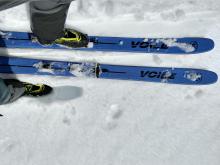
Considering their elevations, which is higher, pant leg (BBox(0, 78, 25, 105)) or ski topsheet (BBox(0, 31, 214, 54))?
ski topsheet (BBox(0, 31, 214, 54))

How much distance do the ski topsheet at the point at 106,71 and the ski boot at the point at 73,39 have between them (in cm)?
16

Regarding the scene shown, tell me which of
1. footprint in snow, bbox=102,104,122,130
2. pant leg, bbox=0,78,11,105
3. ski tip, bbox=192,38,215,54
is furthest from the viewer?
footprint in snow, bbox=102,104,122,130

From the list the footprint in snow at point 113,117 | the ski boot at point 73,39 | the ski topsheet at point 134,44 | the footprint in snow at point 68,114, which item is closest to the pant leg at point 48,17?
the ski boot at point 73,39

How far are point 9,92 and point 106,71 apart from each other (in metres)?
0.80

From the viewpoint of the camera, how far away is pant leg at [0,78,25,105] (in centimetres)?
275

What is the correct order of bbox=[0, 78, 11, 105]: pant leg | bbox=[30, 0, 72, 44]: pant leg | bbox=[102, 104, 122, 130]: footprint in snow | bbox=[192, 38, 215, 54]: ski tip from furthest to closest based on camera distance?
bbox=[102, 104, 122, 130]: footprint in snow < bbox=[192, 38, 215, 54]: ski tip < bbox=[0, 78, 11, 105]: pant leg < bbox=[30, 0, 72, 44]: pant leg

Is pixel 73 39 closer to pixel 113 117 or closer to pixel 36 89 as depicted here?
pixel 36 89

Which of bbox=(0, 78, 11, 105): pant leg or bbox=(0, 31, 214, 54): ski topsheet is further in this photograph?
bbox=(0, 31, 214, 54): ski topsheet

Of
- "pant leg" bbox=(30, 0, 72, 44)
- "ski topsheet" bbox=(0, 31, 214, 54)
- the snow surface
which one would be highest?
"pant leg" bbox=(30, 0, 72, 44)

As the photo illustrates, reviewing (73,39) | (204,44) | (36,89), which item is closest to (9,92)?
(36,89)

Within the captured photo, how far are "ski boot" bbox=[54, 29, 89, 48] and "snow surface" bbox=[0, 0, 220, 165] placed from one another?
0.21 ft

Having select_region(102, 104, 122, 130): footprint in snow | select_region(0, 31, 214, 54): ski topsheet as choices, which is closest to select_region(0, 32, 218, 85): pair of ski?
select_region(0, 31, 214, 54): ski topsheet

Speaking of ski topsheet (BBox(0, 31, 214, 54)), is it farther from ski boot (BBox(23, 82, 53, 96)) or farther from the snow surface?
ski boot (BBox(23, 82, 53, 96))

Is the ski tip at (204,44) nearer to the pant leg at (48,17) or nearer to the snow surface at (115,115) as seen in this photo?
the snow surface at (115,115)
